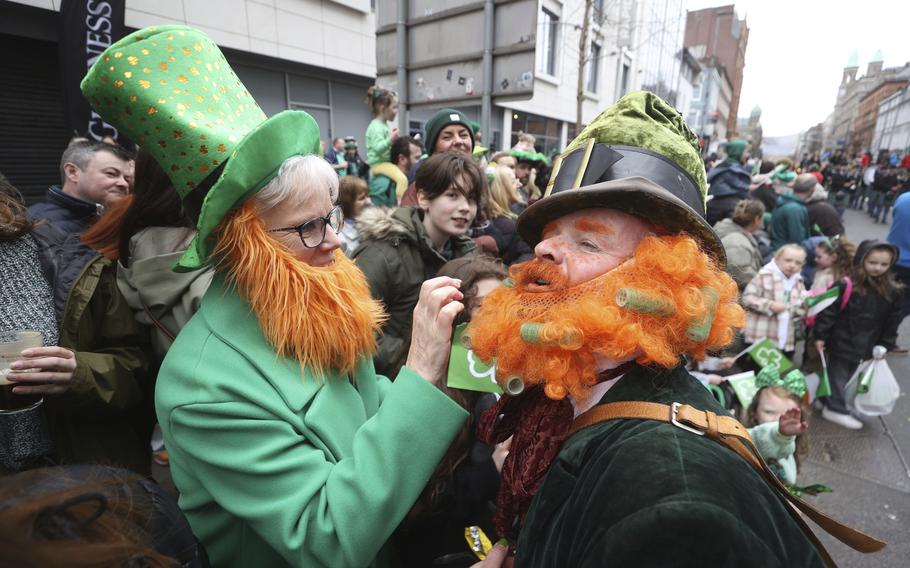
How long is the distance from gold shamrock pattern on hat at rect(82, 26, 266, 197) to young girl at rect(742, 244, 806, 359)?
482 centimetres

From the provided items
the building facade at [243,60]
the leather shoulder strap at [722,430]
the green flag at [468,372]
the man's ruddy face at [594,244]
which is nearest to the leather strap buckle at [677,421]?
the leather shoulder strap at [722,430]

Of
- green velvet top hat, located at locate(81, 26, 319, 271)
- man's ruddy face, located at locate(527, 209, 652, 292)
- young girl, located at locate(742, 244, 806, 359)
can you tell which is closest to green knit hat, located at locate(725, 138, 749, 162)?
young girl, located at locate(742, 244, 806, 359)

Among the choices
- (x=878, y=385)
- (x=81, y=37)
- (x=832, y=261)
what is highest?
(x=81, y=37)

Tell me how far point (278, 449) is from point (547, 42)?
19.3 m

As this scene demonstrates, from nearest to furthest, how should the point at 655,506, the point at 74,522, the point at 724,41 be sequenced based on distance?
the point at 74,522 < the point at 655,506 < the point at 724,41

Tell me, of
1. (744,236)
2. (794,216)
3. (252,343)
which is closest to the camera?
(252,343)

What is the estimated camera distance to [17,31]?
6102 mm

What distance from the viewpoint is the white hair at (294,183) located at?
1258mm

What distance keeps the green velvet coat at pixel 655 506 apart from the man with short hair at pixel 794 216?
20.6ft

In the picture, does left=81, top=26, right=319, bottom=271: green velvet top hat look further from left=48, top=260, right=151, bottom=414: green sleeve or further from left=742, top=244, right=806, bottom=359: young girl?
left=742, top=244, right=806, bottom=359: young girl

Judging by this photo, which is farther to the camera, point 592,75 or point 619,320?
point 592,75

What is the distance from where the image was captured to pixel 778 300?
4.45 metres

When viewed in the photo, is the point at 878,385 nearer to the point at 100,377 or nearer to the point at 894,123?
the point at 100,377

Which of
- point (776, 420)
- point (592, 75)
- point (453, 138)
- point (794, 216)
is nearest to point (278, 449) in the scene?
point (776, 420)
